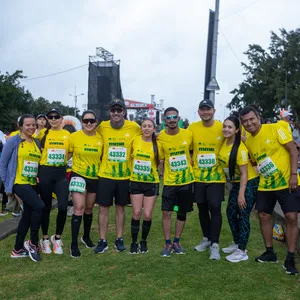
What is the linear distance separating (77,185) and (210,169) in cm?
168

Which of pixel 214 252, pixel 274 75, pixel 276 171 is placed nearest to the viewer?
pixel 276 171

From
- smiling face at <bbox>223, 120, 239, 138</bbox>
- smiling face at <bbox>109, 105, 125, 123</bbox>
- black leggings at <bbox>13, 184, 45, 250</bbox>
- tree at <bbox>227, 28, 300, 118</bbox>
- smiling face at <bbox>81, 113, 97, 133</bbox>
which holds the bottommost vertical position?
black leggings at <bbox>13, 184, 45, 250</bbox>

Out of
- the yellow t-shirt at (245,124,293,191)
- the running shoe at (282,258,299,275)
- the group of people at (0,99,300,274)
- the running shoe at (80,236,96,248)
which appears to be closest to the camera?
the running shoe at (282,258,299,275)

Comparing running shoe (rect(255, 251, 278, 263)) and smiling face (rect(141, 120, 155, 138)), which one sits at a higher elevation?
smiling face (rect(141, 120, 155, 138))

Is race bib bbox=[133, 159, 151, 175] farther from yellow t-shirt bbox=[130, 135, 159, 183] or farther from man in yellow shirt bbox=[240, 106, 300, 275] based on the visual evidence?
man in yellow shirt bbox=[240, 106, 300, 275]

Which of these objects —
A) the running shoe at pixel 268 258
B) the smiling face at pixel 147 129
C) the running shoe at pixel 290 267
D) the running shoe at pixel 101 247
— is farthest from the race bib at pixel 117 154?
the running shoe at pixel 290 267

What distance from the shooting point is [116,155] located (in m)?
4.79

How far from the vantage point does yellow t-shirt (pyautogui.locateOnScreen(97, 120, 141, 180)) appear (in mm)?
4797

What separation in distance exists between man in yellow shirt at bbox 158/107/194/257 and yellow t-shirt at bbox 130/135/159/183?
142 millimetres

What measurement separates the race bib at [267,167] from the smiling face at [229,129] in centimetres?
49

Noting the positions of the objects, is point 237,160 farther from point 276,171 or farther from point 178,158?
point 178,158

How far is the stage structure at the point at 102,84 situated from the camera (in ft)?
67.3

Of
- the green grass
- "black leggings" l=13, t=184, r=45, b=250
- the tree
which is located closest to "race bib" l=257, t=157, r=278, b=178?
the green grass

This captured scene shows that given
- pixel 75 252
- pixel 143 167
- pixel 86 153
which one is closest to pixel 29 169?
pixel 86 153
